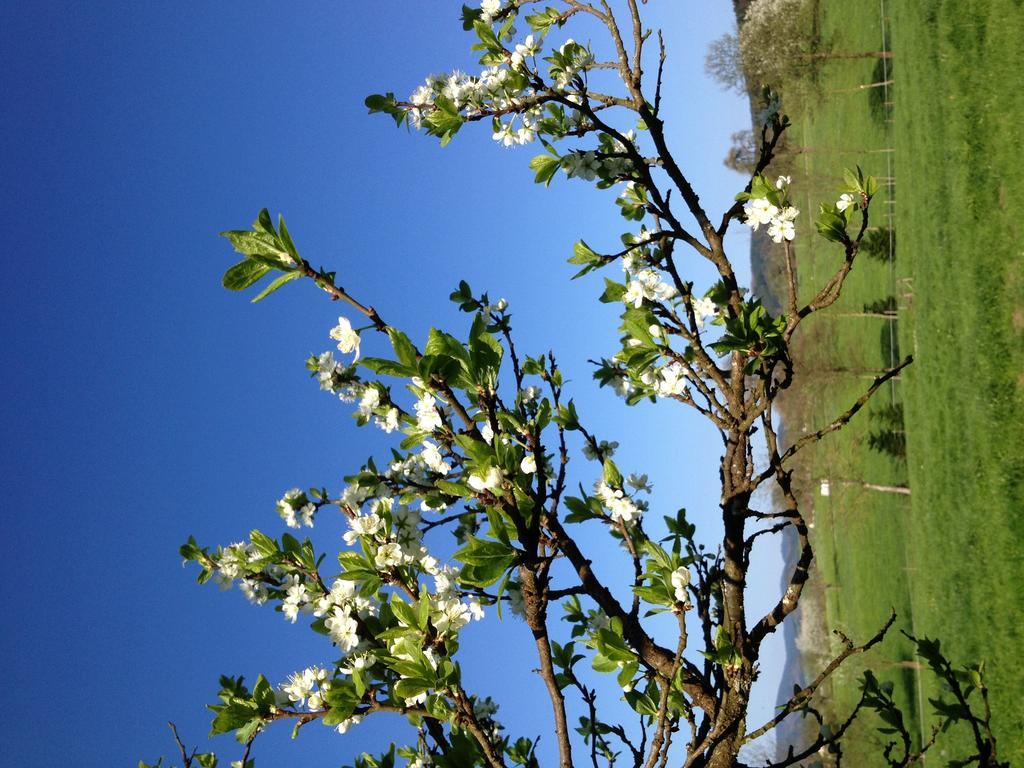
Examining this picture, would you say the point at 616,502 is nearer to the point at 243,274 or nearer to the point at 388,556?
the point at 388,556

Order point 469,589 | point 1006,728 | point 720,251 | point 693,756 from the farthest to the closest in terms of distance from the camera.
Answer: point 1006,728 < point 720,251 < point 469,589 < point 693,756

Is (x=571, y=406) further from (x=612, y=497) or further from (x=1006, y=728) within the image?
(x=1006, y=728)

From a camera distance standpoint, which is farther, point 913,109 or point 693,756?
point 913,109

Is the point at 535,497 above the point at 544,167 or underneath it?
underneath

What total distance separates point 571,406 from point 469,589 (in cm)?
93

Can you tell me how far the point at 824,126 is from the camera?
76.3 ft

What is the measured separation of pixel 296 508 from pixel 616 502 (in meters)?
1.41

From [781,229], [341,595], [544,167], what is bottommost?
[341,595]

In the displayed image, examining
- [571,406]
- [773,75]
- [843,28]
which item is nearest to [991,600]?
Result: [571,406]

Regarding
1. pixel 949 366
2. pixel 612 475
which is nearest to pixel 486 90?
pixel 612 475

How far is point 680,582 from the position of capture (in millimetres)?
2230

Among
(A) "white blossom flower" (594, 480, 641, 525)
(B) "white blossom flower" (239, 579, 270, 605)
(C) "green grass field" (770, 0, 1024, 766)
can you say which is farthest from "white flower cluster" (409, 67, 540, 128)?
(C) "green grass field" (770, 0, 1024, 766)

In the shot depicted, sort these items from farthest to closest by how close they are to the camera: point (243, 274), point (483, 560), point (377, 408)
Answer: point (377, 408), point (243, 274), point (483, 560)

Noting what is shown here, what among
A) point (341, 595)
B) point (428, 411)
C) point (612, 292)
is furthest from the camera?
point (612, 292)
